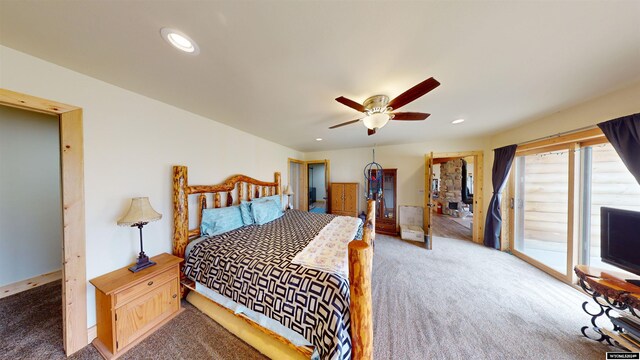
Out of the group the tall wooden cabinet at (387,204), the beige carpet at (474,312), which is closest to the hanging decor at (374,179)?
the tall wooden cabinet at (387,204)

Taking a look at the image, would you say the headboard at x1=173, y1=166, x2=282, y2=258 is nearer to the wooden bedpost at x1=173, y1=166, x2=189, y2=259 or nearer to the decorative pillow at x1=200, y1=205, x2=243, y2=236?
the wooden bedpost at x1=173, y1=166, x2=189, y2=259

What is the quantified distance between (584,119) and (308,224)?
3830mm

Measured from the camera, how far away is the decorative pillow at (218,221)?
91.2 inches

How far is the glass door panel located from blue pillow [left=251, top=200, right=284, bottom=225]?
14.5ft

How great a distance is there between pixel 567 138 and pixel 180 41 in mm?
4431

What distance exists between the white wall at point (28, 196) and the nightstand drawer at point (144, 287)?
1.66m

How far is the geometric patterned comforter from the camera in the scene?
1.18m

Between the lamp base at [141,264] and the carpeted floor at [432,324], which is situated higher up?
the lamp base at [141,264]

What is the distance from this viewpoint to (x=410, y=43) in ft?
3.78

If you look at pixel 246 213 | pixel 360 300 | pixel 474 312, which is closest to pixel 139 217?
pixel 246 213

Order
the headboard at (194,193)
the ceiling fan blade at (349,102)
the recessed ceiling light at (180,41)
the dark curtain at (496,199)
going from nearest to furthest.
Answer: the recessed ceiling light at (180,41) → the ceiling fan blade at (349,102) → the headboard at (194,193) → the dark curtain at (496,199)

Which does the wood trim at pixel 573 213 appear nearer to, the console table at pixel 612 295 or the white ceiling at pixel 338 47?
the console table at pixel 612 295

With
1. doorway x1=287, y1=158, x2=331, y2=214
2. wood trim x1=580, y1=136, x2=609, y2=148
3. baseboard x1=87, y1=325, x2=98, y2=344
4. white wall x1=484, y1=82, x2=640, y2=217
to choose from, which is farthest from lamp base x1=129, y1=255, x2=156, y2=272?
wood trim x1=580, y1=136, x2=609, y2=148

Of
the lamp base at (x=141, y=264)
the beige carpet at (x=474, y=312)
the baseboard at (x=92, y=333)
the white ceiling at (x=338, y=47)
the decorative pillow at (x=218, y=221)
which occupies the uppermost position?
the white ceiling at (x=338, y=47)
